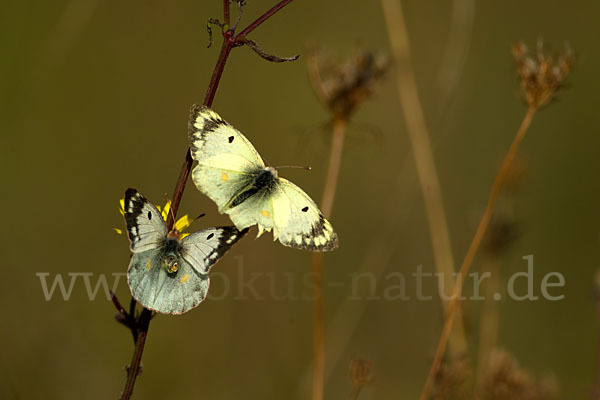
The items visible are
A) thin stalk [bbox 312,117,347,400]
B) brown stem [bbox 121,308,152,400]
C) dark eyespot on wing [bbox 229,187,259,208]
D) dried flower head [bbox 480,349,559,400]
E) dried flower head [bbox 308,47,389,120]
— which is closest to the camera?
brown stem [bbox 121,308,152,400]

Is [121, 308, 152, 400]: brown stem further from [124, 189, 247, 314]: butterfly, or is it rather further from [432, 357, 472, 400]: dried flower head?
[432, 357, 472, 400]: dried flower head

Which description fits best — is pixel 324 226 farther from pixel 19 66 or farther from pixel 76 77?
pixel 76 77

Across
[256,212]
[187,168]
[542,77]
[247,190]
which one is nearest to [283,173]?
[247,190]

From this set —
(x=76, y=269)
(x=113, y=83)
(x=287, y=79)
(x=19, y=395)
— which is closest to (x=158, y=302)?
(x=19, y=395)

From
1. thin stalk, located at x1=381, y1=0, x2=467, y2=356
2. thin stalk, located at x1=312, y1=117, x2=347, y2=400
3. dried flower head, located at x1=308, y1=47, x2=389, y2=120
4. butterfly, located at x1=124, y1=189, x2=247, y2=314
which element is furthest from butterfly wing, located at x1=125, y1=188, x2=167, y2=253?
thin stalk, located at x1=381, y1=0, x2=467, y2=356

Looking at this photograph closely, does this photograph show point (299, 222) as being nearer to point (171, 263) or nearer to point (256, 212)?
point (256, 212)
